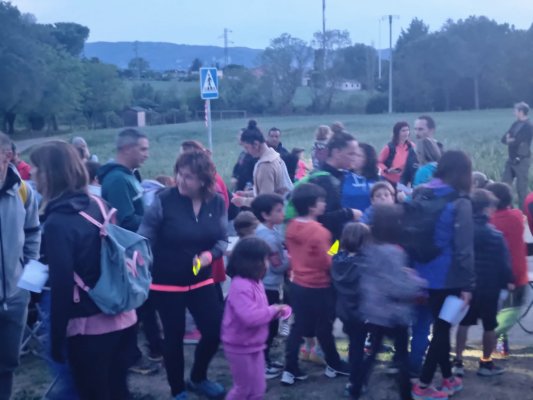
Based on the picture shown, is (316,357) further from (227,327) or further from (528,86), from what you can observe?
(528,86)

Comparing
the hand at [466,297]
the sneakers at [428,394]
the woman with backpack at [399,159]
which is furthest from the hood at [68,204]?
the woman with backpack at [399,159]

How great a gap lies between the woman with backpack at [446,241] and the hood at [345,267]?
374 millimetres

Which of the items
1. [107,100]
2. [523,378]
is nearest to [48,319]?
[523,378]

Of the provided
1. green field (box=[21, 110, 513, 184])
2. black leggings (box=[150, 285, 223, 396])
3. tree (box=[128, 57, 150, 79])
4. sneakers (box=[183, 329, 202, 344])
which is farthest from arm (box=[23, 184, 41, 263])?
tree (box=[128, 57, 150, 79])

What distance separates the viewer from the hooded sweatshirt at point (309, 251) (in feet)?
16.1

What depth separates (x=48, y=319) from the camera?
390 centimetres

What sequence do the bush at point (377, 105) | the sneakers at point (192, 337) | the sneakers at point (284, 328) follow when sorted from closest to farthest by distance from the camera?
the sneakers at point (192, 337) < the sneakers at point (284, 328) < the bush at point (377, 105)

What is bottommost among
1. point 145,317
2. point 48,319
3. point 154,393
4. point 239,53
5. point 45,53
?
point 154,393

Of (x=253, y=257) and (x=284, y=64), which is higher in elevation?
(x=284, y=64)

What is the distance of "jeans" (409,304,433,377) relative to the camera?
4867 mm

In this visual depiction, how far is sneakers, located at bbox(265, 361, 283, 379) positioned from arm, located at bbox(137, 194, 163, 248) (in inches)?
58.3

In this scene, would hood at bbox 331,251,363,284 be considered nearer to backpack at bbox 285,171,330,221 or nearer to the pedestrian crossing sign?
backpack at bbox 285,171,330,221

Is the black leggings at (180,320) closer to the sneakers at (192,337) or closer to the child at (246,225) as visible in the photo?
the child at (246,225)

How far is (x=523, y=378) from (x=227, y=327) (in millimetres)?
2194
